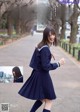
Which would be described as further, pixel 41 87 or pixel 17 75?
pixel 17 75

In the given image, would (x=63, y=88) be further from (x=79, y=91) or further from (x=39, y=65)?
(x=39, y=65)

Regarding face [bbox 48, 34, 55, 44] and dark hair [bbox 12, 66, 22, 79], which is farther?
dark hair [bbox 12, 66, 22, 79]

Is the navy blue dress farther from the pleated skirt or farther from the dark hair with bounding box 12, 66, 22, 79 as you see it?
the dark hair with bounding box 12, 66, 22, 79

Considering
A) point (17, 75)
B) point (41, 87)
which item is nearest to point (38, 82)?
point (41, 87)

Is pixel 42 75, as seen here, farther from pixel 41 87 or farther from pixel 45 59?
pixel 45 59

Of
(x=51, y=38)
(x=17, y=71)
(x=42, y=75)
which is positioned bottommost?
(x=17, y=71)

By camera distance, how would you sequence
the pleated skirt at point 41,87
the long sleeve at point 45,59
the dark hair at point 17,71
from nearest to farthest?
the long sleeve at point 45,59
the pleated skirt at point 41,87
the dark hair at point 17,71

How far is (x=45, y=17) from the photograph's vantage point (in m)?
69.2

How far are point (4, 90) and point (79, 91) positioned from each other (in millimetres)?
2111

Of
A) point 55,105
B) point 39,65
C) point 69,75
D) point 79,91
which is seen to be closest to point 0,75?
point 39,65

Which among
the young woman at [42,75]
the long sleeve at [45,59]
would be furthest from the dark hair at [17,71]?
the long sleeve at [45,59]

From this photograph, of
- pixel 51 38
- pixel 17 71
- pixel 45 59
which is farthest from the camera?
pixel 17 71

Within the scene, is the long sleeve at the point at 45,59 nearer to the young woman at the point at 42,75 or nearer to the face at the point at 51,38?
the young woman at the point at 42,75

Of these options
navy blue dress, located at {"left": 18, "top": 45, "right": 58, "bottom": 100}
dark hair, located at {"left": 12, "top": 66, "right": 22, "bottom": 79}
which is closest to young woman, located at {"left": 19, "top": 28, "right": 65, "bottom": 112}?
navy blue dress, located at {"left": 18, "top": 45, "right": 58, "bottom": 100}
